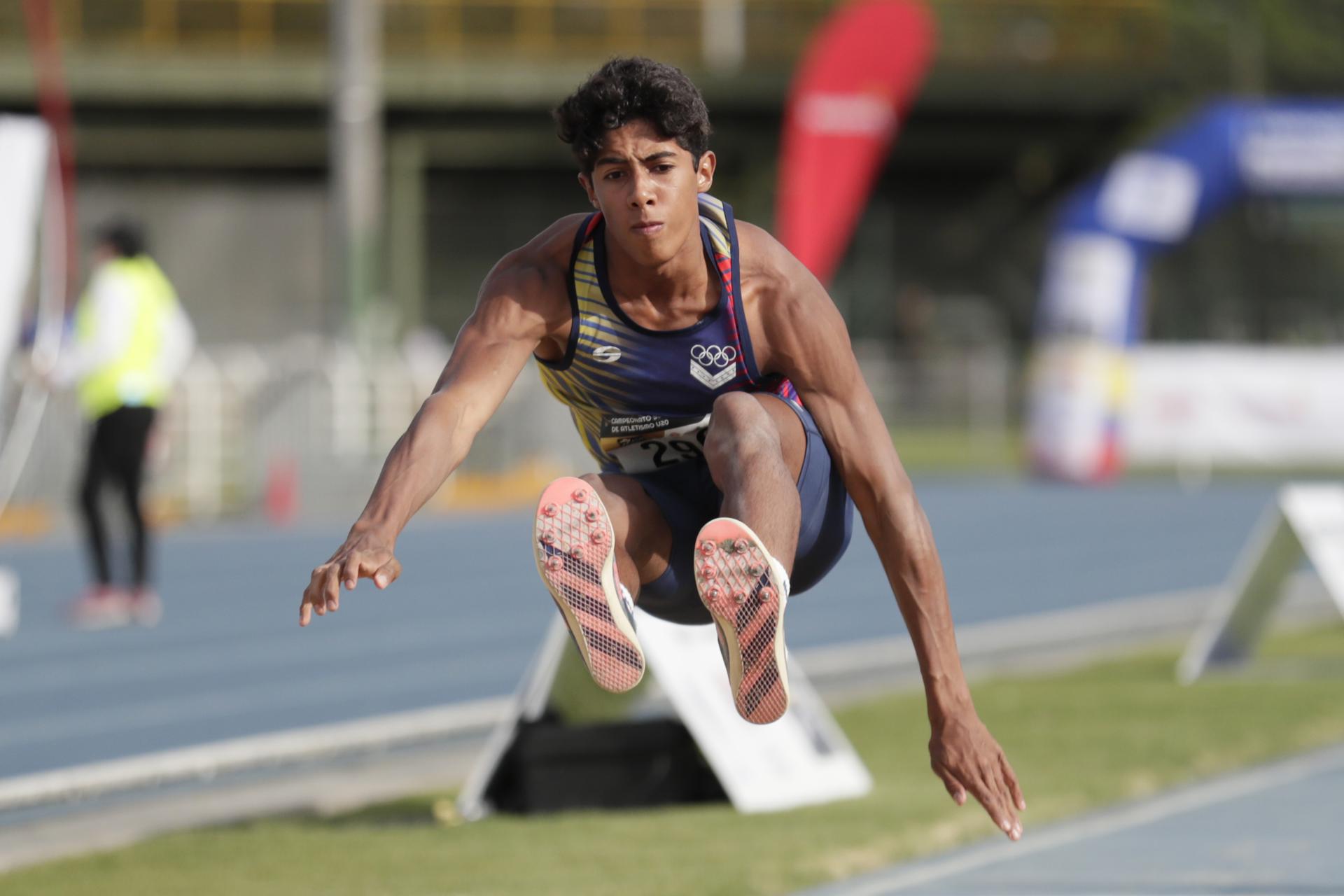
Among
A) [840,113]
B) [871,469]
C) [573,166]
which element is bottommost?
[573,166]

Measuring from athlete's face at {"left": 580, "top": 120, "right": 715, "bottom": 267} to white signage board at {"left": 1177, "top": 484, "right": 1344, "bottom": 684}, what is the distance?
5659 mm

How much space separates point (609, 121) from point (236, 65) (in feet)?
82.4

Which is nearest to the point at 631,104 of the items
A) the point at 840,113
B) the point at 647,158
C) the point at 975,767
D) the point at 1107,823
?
the point at 647,158

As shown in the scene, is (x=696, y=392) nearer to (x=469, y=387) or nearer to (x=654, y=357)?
(x=654, y=357)

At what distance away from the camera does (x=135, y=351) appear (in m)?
11.0

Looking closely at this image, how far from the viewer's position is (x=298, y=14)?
29.5 meters

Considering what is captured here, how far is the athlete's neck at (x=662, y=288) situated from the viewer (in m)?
4.30

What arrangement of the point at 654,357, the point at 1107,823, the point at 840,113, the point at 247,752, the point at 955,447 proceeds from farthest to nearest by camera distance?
the point at 955,447
the point at 840,113
the point at 247,752
the point at 1107,823
the point at 654,357

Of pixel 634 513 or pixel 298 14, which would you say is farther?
pixel 298 14

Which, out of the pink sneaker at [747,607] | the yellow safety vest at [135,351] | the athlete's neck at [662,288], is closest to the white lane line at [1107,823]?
the pink sneaker at [747,607]

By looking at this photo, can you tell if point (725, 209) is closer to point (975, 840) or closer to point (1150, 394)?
point (975, 840)

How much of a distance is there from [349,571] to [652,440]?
1.29 meters

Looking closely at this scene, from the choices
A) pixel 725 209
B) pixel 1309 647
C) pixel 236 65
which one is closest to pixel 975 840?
pixel 725 209

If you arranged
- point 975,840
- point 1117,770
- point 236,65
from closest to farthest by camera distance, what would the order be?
point 975,840, point 1117,770, point 236,65
